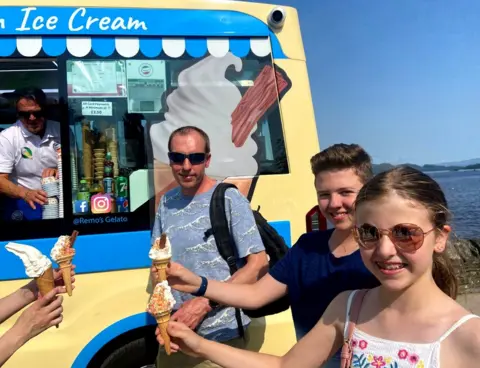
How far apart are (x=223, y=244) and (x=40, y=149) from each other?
1.38 metres

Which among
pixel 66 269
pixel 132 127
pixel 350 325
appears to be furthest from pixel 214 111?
pixel 350 325

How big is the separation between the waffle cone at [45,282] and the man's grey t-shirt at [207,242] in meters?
0.78

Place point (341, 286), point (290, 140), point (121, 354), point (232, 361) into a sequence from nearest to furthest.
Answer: point (232, 361)
point (341, 286)
point (121, 354)
point (290, 140)

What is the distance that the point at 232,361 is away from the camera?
62.8 inches

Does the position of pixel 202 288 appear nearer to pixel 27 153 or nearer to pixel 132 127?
pixel 132 127

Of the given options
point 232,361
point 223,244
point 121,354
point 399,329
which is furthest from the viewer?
point 121,354

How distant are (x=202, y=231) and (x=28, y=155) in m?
1.30

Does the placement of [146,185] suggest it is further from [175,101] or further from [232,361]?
[232,361]

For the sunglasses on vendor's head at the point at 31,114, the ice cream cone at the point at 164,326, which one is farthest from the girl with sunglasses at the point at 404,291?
the sunglasses on vendor's head at the point at 31,114

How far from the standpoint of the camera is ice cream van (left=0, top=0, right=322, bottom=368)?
282cm

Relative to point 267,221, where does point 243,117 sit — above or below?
above

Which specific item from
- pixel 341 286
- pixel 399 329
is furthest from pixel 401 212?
pixel 341 286

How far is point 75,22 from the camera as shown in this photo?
2.87 m

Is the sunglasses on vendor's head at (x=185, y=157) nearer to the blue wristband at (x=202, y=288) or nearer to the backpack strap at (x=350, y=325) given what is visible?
the blue wristband at (x=202, y=288)
